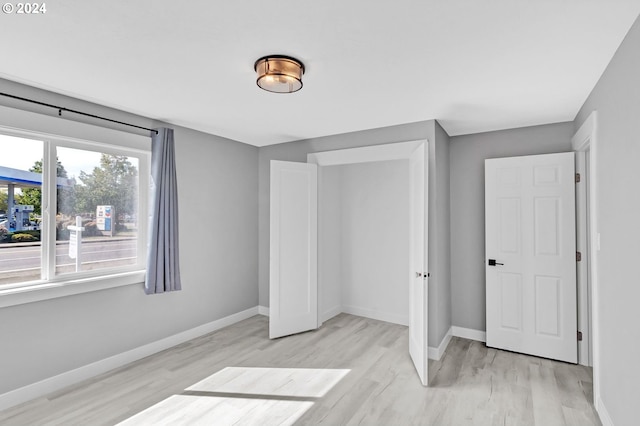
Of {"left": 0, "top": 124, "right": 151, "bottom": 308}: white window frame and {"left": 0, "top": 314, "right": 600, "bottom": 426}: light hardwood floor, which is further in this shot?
{"left": 0, "top": 124, "right": 151, "bottom": 308}: white window frame

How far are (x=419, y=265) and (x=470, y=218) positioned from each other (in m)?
1.35

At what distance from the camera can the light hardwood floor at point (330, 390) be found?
241 cm

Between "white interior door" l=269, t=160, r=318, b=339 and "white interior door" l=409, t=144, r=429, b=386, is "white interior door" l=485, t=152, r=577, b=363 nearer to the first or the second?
"white interior door" l=409, t=144, r=429, b=386

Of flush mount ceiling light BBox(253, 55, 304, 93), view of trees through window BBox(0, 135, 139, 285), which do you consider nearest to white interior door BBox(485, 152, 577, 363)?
flush mount ceiling light BBox(253, 55, 304, 93)

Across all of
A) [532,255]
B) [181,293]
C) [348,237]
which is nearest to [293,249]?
[348,237]

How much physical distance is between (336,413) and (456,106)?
2.82 meters

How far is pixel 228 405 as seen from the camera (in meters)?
2.56

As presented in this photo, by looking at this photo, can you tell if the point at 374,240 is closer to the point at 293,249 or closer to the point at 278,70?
the point at 293,249

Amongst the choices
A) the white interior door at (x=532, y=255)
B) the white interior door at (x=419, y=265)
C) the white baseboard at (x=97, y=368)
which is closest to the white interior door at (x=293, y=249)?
the white baseboard at (x=97, y=368)

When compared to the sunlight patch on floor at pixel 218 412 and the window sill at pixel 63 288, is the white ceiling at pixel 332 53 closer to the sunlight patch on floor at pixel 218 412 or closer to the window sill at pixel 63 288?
the window sill at pixel 63 288

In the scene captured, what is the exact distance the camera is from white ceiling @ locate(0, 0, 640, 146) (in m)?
1.63

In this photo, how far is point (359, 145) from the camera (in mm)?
3945

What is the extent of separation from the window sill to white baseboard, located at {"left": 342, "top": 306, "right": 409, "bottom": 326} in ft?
9.52

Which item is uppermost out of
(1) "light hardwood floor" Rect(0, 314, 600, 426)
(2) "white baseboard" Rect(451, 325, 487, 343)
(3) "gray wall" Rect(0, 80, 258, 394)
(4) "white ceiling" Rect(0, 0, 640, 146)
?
(4) "white ceiling" Rect(0, 0, 640, 146)
